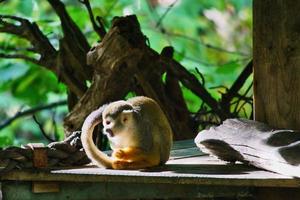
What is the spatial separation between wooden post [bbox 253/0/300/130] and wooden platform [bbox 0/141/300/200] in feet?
0.76

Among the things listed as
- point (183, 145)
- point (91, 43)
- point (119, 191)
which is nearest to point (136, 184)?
point (119, 191)

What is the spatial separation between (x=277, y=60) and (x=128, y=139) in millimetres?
577

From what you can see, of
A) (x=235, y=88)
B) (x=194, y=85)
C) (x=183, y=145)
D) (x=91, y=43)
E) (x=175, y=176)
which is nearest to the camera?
(x=175, y=176)

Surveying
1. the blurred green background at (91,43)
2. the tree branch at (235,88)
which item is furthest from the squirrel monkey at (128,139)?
the tree branch at (235,88)

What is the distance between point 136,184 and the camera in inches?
98.4

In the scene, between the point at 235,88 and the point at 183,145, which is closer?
the point at 183,145

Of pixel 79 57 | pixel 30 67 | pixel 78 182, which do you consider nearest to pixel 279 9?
pixel 78 182

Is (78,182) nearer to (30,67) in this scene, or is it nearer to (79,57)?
(79,57)

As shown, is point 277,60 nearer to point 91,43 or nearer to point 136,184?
point 136,184

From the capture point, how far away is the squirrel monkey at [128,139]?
251 cm

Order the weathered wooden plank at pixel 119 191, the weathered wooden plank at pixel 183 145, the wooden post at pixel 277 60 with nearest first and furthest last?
1. the weathered wooden plank at pixel 119 191
2. the wooden post at pixel 277 60
3. the weathered wooden plank at pixel 183 145

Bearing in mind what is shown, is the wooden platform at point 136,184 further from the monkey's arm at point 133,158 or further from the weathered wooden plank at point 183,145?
the weathered wooden plank at point 183,145

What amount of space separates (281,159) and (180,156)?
0.65m

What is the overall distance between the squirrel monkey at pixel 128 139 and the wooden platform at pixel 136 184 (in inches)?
1.9
